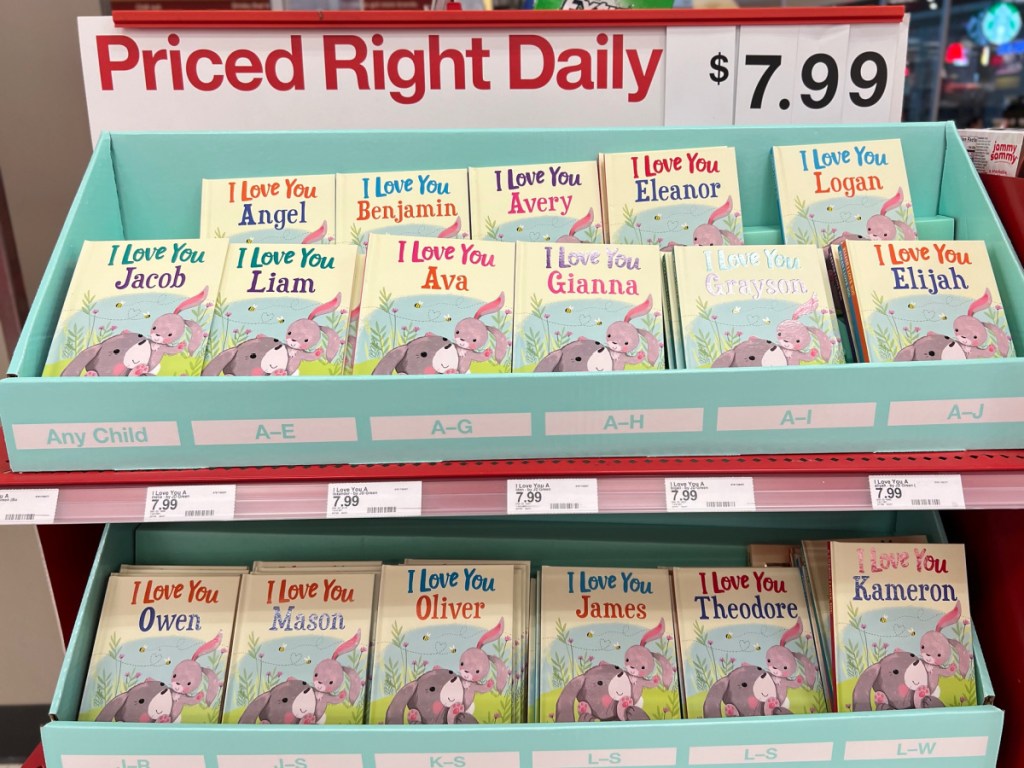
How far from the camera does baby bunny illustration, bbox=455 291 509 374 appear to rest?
127 centimetres

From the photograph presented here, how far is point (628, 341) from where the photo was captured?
1.30 m

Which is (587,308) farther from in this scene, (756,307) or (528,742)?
(528,742)

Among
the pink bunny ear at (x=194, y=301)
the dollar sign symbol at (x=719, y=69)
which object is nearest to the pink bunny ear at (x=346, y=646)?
the pink bunny ear at (x=194, y=301)

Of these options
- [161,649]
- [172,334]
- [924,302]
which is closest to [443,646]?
[161,649]

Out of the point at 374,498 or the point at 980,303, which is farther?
the point at 980,303

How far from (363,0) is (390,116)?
1777mm

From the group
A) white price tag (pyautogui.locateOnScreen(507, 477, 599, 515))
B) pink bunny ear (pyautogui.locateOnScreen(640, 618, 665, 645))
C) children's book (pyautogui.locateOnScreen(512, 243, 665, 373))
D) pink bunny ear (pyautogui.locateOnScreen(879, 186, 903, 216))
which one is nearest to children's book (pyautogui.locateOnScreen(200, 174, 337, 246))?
children's book (pyautogui.locateOnScreen(512, 243, 665, 373))

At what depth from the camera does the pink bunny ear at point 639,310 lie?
4.33ft

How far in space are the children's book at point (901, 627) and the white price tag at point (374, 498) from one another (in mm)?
864

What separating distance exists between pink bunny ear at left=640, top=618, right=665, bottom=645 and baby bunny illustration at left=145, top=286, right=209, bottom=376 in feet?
3.38

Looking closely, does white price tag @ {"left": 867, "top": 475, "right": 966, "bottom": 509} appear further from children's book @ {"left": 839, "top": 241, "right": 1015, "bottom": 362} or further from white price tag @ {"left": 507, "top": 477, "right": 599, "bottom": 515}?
white price tag @ {"left": 507, "top": 477, "right": 599, "bottom": 515}

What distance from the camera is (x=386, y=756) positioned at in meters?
1.32

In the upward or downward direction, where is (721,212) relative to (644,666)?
upward

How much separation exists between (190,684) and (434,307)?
88cm
